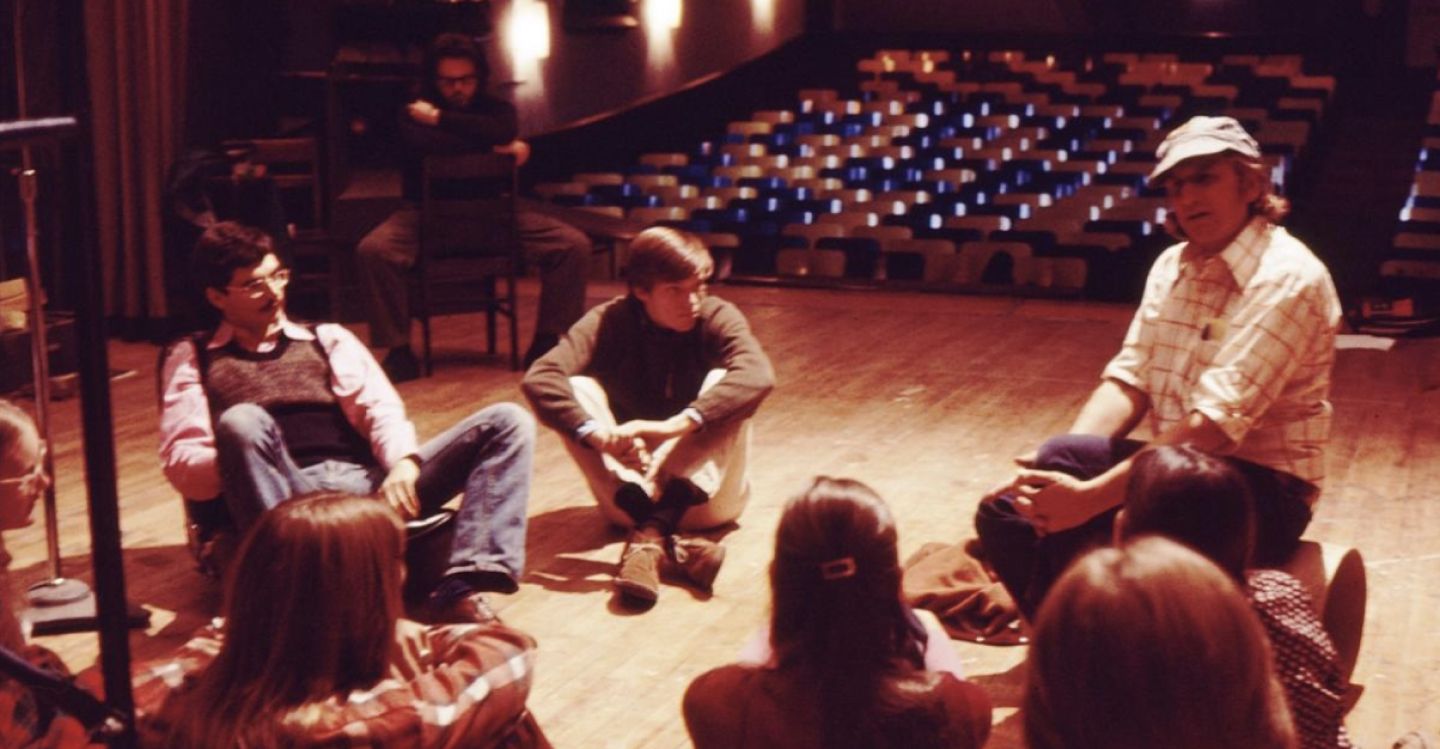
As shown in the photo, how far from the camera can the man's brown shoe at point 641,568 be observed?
12.0ft

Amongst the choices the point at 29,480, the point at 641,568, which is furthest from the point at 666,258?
the point at 29,480

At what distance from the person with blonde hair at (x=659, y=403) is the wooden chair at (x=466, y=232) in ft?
6.82

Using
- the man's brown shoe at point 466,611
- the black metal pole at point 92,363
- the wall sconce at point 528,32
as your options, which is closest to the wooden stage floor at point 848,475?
the man's brown shoe at point 466,611

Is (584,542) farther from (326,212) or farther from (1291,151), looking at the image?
(1291,151)

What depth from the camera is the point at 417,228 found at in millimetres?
6215

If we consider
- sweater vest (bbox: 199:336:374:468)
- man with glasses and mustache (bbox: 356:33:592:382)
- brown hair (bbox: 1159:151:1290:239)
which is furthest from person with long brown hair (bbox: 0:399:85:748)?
man with glasses and mustache (bbox: 356:33:592:382)

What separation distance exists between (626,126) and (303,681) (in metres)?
10.2

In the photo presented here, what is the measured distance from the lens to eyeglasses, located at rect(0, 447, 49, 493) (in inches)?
105

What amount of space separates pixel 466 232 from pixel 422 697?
14.3 ft

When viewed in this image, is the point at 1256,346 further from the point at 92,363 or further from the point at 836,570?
the point at 92,363

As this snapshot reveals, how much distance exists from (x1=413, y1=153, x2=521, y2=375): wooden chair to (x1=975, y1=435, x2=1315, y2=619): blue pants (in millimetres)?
3216

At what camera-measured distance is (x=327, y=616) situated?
6.19 ft

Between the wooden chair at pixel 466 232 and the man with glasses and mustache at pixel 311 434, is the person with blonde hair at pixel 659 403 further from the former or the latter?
the wooden chair at pixel 466 232

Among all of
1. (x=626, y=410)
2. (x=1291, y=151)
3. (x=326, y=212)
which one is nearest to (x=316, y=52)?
(x=326, y=212)
